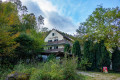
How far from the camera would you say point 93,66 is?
36.7 ft

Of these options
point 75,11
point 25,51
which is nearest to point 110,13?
point 75,11

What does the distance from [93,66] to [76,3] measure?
25.4 feet

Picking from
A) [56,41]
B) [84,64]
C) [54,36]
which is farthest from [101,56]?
[54,36]

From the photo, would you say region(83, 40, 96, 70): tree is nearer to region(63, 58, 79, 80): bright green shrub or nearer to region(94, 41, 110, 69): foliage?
region(94, 41, 110, 69): foliage

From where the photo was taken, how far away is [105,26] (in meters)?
12.2

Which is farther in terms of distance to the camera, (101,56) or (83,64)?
(101,56)

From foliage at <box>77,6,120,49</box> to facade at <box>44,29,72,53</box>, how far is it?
873 cm

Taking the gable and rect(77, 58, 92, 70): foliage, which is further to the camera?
the gable

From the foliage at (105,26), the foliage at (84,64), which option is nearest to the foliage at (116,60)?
the foliage at (105,26)

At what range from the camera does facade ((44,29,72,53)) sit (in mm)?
21344

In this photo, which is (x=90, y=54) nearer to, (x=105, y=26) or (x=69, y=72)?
(x=105, y=26)

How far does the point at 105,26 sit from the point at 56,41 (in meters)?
13.1

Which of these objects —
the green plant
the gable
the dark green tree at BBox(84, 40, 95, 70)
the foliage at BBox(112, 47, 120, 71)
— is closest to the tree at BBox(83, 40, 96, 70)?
the dark green tree at BBox(84, 40, 95, 70)

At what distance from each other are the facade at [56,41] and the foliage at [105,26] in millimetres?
8729
